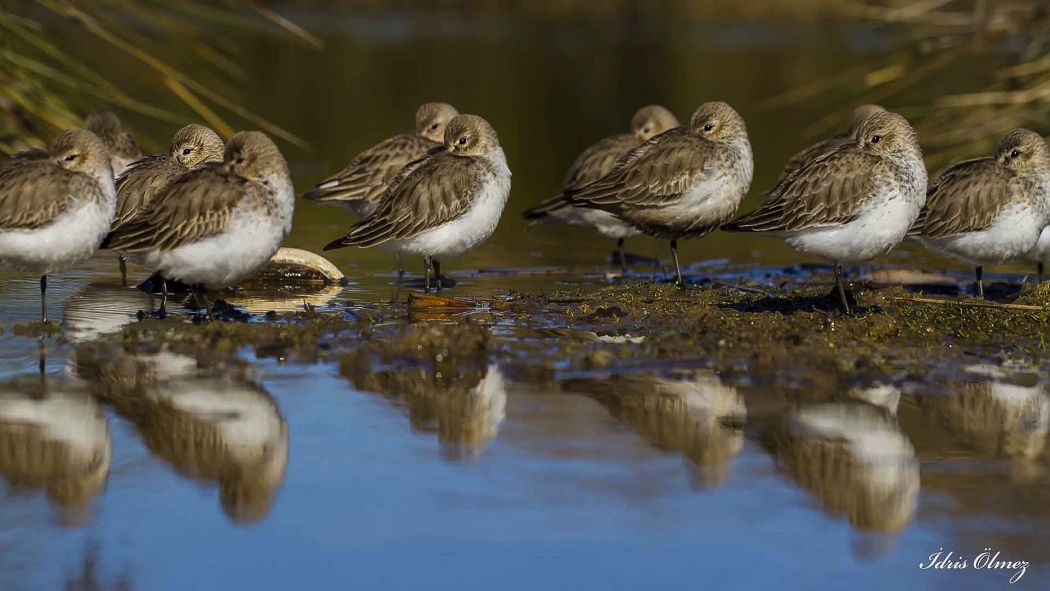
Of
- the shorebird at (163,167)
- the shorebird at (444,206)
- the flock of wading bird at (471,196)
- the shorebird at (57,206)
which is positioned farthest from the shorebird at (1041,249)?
the shorebird at (57,206)

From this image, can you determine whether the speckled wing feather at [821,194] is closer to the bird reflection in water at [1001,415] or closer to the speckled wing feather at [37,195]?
the bird reflection in water at [1001,415]

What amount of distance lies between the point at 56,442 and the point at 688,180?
7.26m

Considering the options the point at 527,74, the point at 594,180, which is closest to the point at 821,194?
the point at 594,180

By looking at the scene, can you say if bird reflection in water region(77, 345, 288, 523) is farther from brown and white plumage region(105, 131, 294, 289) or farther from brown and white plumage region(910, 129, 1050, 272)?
brown and white plumage region(910, 129, 1050, 272)

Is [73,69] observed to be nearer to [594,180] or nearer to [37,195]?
[37,195]

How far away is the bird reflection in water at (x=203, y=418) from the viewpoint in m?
6.97

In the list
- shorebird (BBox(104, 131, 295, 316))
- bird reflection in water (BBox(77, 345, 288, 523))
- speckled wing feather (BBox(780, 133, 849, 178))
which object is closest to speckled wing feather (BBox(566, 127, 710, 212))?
speckled wing feather (BBox(780, 133, 849, 178))

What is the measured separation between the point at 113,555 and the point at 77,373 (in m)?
3.01

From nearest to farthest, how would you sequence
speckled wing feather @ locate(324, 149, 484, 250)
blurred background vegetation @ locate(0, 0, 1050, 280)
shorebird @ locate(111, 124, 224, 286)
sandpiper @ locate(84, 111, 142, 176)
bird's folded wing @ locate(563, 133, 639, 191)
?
shorebird @ locate(111, 124, 224, 286)
speckled wing feather @ locate(324, 149, 484, 250)
blurred background vegetation @ locate(0, 0, 1050, 280)
sandpiper @ locate(84, 111, 142, 176)
bird's folded wing @ locate(563, 133, 639, 191)

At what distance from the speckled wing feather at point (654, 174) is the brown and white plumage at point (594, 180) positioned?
1.09 feet

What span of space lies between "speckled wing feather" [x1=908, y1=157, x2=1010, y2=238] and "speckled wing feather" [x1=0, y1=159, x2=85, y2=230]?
6905 millimetres

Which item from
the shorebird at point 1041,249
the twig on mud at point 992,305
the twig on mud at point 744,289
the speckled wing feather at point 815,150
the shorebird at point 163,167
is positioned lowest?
the twig on mud at point 992,305

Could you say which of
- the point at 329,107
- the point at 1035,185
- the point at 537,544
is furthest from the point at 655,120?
the point at 329,107

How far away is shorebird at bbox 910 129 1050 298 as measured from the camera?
12008 mm
